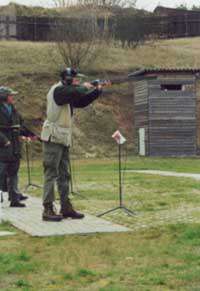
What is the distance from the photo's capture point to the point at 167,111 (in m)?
38.6

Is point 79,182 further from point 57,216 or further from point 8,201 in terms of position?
point 57,216

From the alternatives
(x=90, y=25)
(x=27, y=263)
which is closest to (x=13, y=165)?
(x=27, y=263)

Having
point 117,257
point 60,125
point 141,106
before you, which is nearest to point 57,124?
point 60,125

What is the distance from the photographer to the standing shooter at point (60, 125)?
10672 mm

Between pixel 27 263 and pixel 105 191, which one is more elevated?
pixel 27 263

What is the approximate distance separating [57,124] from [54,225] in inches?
56.5

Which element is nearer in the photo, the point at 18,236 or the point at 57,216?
the point at 18,236

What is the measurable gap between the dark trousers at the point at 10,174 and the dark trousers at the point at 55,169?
1.92 metres

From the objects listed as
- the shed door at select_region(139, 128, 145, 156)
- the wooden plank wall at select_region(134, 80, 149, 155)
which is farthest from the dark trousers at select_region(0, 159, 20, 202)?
the shed door at select_region(139, 128, 145, 156)

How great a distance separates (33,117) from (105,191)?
25032 mm

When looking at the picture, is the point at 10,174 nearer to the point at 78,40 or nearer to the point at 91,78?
the point at 91,78

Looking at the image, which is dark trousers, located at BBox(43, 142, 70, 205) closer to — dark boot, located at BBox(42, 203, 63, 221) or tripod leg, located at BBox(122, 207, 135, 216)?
dark boot, located at BBox(42, 203, 63, 221)

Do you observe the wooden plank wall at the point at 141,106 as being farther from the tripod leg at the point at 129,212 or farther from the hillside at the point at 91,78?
the tripod leg at the point at 129,212

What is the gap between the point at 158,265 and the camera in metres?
7.48
